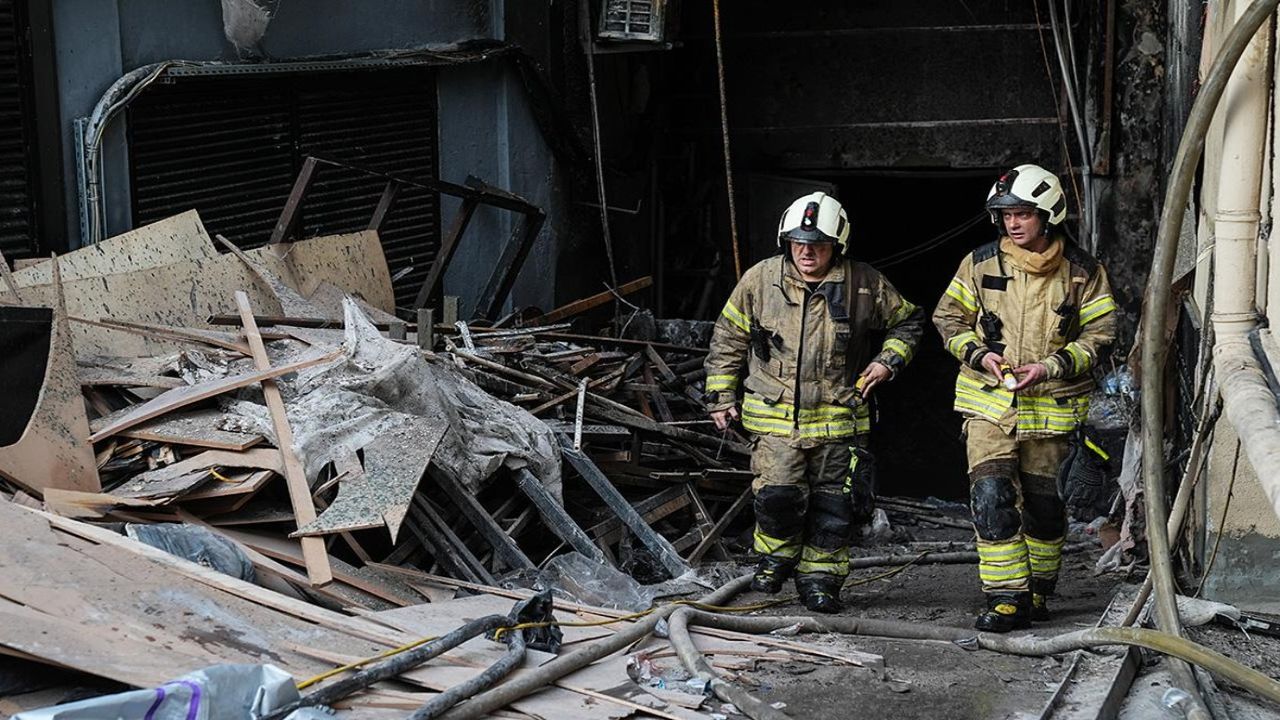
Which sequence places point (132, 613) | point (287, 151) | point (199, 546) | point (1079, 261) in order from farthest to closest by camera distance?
point (287, 151), point (1079, 261), point (199, 546), point (132, 613)

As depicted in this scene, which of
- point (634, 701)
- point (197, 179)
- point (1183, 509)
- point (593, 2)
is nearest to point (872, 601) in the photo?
point (1183, 509)

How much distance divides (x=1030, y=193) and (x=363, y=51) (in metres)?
5.61

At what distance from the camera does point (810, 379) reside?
734 centimetres

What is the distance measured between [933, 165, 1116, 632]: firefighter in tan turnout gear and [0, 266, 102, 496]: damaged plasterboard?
151 inches

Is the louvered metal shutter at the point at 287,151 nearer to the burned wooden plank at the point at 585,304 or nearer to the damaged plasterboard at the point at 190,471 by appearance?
the burned wooden plank at the point at 585,304

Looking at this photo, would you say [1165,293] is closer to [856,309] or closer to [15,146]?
[856,309]

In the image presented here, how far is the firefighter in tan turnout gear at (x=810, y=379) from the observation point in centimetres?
732

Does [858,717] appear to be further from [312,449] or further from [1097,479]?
[312,449]

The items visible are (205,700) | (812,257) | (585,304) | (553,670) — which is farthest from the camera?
(585,304)

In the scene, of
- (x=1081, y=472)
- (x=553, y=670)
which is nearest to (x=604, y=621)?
(x=553, y=670)

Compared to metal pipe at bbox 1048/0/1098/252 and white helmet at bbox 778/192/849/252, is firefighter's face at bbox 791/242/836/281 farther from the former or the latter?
metal pipe at bbox 1048/0/1098/252

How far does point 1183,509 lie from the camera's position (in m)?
5.91

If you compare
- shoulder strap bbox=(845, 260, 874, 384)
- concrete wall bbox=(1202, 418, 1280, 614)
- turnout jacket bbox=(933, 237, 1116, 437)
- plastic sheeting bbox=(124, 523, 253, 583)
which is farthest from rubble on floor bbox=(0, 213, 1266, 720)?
shoulder strap bbox=(845, 260, 874, 384)

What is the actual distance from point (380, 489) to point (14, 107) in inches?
132
